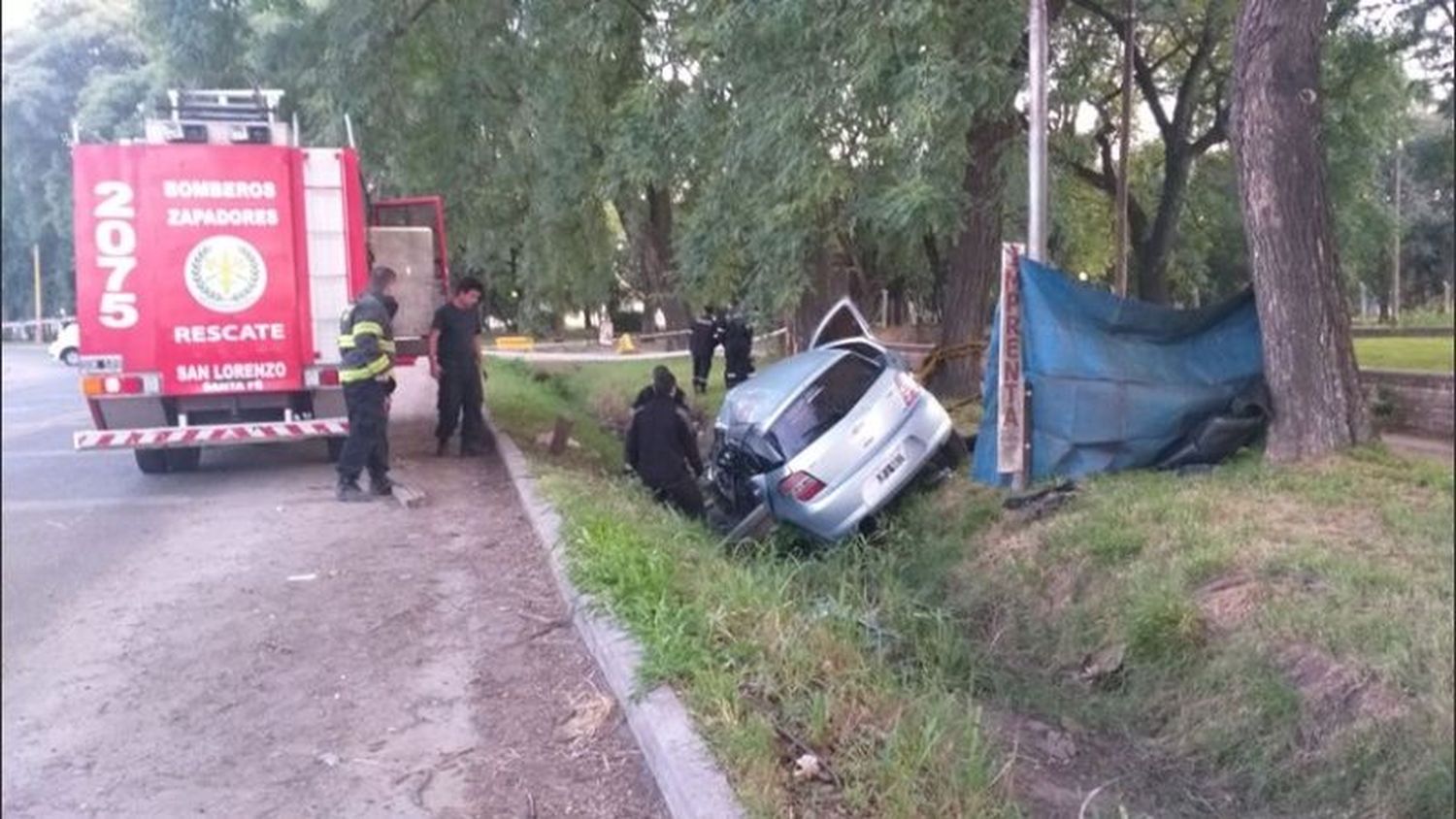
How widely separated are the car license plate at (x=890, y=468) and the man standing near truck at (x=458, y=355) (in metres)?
4.55

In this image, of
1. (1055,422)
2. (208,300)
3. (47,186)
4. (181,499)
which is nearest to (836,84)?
(1055,422)

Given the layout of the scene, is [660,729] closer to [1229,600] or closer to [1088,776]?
[1088,776]

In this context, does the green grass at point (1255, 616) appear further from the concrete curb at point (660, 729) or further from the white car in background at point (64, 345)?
the white car in background at point (64, 345)

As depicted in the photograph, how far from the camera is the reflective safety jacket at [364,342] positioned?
378 inches

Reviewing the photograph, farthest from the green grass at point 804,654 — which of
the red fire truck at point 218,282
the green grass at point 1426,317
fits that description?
the red fire truck at point 218,282

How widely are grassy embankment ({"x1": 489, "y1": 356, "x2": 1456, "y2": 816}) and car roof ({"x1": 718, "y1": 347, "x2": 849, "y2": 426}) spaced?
59.1 inches

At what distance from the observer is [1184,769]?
5.55 meters

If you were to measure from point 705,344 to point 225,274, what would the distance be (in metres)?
9.55

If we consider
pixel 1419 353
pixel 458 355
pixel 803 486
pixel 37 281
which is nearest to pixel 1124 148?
pixel 803 486

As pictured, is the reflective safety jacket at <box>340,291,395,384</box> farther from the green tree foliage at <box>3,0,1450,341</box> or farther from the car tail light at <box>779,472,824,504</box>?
the car tail light at <box>779,472,824,504</box>

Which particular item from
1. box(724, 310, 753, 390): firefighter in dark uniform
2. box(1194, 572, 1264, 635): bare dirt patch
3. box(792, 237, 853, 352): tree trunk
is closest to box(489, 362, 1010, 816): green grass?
box(1194, 572, 1264, 635): bare dirt patch

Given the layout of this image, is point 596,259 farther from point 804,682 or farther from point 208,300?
point 804,682

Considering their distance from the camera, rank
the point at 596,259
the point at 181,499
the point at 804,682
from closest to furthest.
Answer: the point at 804,682 → the point at 181,499 → the point at 596,259

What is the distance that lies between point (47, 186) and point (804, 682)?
304 cm
